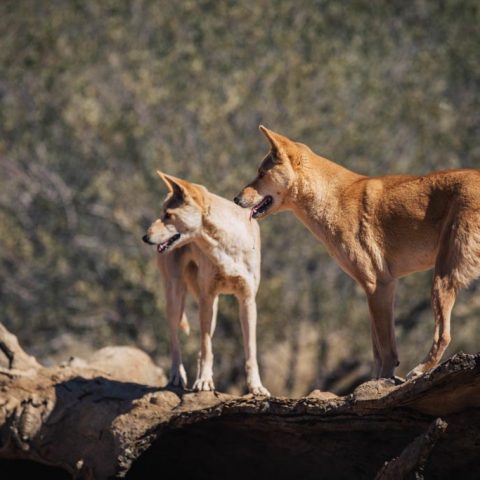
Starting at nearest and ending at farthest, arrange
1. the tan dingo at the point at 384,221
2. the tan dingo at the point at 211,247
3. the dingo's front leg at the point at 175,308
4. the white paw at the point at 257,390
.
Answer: the tan dingo at the point at 384,221 → the white paw at the point at 257,390 → the tan dingo at the point at 211,247 → the dingo's front leg at the point at 175,308

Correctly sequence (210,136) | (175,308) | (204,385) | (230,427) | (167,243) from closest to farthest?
(230,427) → (204,385) → (167,243) → (175,308) → (210,136)

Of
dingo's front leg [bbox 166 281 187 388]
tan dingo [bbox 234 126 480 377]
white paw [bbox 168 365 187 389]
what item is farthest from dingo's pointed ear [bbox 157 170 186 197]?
white paw [bbox 168 365 187 389]

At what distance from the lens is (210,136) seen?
2164 cm

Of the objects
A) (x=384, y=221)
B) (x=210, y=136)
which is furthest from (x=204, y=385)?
(x=210, y=136)

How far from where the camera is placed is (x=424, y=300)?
20.8 m

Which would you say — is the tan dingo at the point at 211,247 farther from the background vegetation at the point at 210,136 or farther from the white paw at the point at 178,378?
the background vegetation at the point at 210,136

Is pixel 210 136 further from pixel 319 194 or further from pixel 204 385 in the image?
pixel 204 385

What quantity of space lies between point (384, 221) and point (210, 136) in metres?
12.3

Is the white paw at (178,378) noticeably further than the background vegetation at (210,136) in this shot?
No

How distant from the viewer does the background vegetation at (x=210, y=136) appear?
68.5ft

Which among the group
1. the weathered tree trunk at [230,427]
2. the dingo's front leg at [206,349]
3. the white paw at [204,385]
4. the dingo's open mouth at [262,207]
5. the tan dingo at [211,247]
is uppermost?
the dingo's open mouth at [262,207]

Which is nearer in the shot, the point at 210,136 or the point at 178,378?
the point at 178,378

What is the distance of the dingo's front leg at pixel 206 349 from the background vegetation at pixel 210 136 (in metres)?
9.43

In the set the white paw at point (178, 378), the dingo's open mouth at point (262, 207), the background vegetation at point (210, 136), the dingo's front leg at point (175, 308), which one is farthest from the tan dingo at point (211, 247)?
the background vegetation at point (210, 136)
